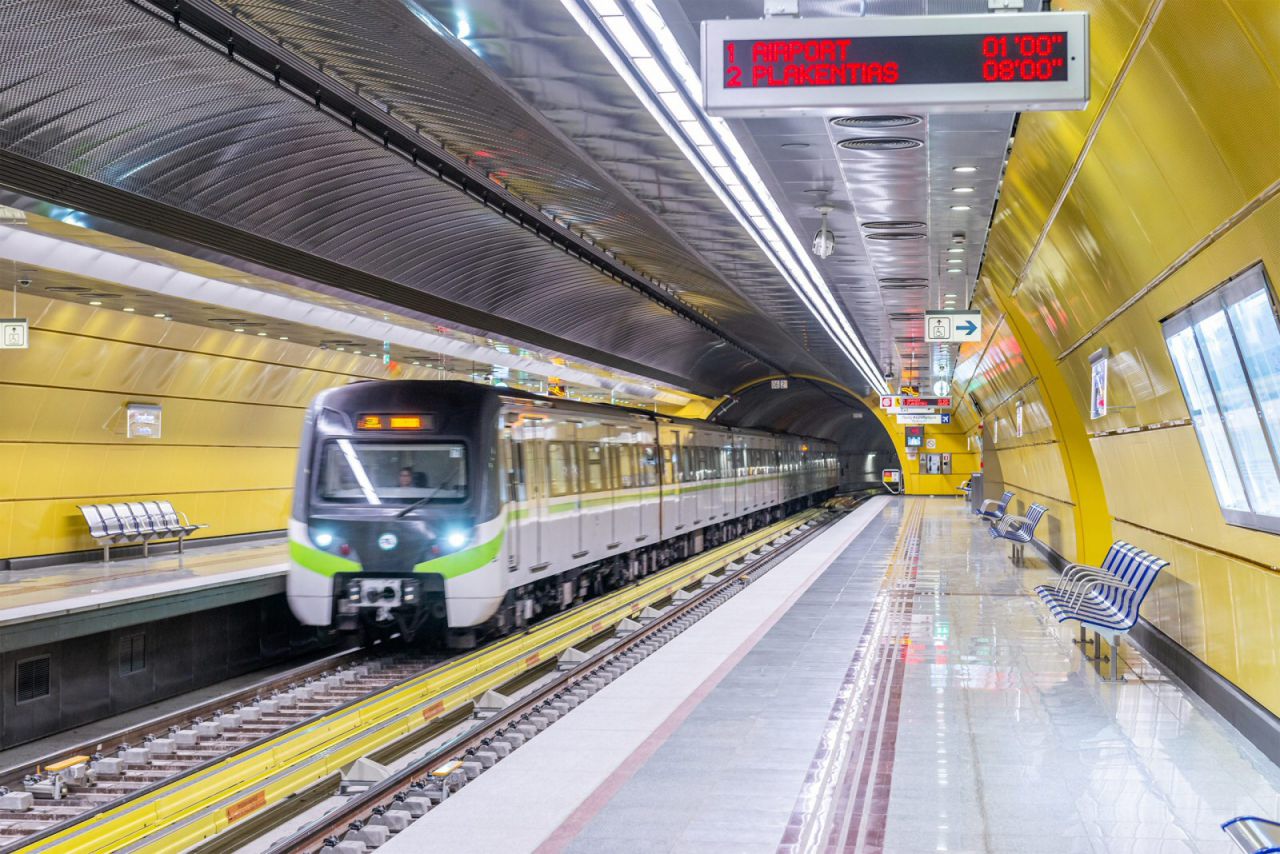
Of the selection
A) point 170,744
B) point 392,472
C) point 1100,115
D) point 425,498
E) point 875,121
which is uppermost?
point 875,121

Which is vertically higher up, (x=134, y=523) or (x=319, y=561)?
(x=134, y=523)

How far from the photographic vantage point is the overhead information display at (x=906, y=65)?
4656 mm

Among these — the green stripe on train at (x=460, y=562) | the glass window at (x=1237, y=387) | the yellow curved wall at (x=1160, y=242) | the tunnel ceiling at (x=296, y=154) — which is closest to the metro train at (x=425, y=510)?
the green stripe on train at (x=460, y=562)

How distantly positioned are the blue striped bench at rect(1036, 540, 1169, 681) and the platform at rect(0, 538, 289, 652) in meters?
8.27

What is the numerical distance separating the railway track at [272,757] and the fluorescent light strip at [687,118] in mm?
4618

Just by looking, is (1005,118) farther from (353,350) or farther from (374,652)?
(353,350)

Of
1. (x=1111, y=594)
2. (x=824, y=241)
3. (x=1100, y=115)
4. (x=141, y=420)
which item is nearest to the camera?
(x=1100, y=115)

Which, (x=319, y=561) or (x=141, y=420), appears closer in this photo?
(x=319, y=561)

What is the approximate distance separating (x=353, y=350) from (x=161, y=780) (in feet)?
41.0

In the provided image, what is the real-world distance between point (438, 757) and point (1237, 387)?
5285mm

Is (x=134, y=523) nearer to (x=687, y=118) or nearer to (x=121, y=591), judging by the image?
(x=121, y=591)

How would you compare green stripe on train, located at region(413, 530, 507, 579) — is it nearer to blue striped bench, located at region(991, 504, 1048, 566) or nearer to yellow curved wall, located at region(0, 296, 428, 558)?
yellow curved wall, located at region(0, 296, 428, 558)

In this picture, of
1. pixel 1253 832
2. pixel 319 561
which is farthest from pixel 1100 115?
pixel 319 561

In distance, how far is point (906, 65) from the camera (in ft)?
15.4
